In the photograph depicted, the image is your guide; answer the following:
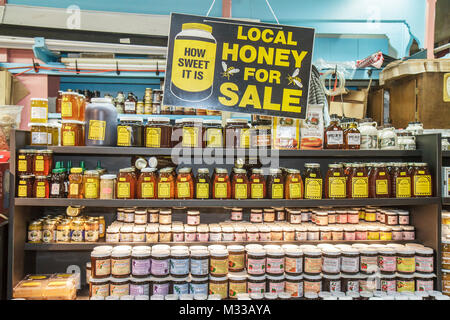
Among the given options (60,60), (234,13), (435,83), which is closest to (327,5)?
(234,13)

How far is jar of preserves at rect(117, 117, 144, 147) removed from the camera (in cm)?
225

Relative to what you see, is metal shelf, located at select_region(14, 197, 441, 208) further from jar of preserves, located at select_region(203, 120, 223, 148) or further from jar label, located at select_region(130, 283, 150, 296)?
jar label, located at select_region(130, 283, 150, 296)

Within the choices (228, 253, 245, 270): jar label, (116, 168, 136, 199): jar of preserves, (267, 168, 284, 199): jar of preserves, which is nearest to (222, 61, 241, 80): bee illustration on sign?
(267, 168, 284, 199): jar of preserves

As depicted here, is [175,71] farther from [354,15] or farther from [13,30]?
[354,15]

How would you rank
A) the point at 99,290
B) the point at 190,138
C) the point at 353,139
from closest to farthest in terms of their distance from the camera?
the point at 99,290 → the point at 190,138 → the point at 353,139

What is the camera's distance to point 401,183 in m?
2.35

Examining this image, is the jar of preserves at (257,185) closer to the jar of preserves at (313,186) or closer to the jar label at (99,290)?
the jar of preserves at (313,186)

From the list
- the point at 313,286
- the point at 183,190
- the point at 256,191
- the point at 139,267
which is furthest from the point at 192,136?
the point at 313,286

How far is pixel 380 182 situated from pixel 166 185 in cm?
148

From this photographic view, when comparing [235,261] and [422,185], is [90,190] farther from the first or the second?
[422,185]

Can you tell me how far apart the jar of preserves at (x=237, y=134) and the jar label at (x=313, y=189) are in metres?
0.50

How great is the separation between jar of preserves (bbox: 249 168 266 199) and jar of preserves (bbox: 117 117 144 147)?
81cm

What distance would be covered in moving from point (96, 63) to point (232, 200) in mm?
2441

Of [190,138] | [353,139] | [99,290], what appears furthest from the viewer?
[353,139]
